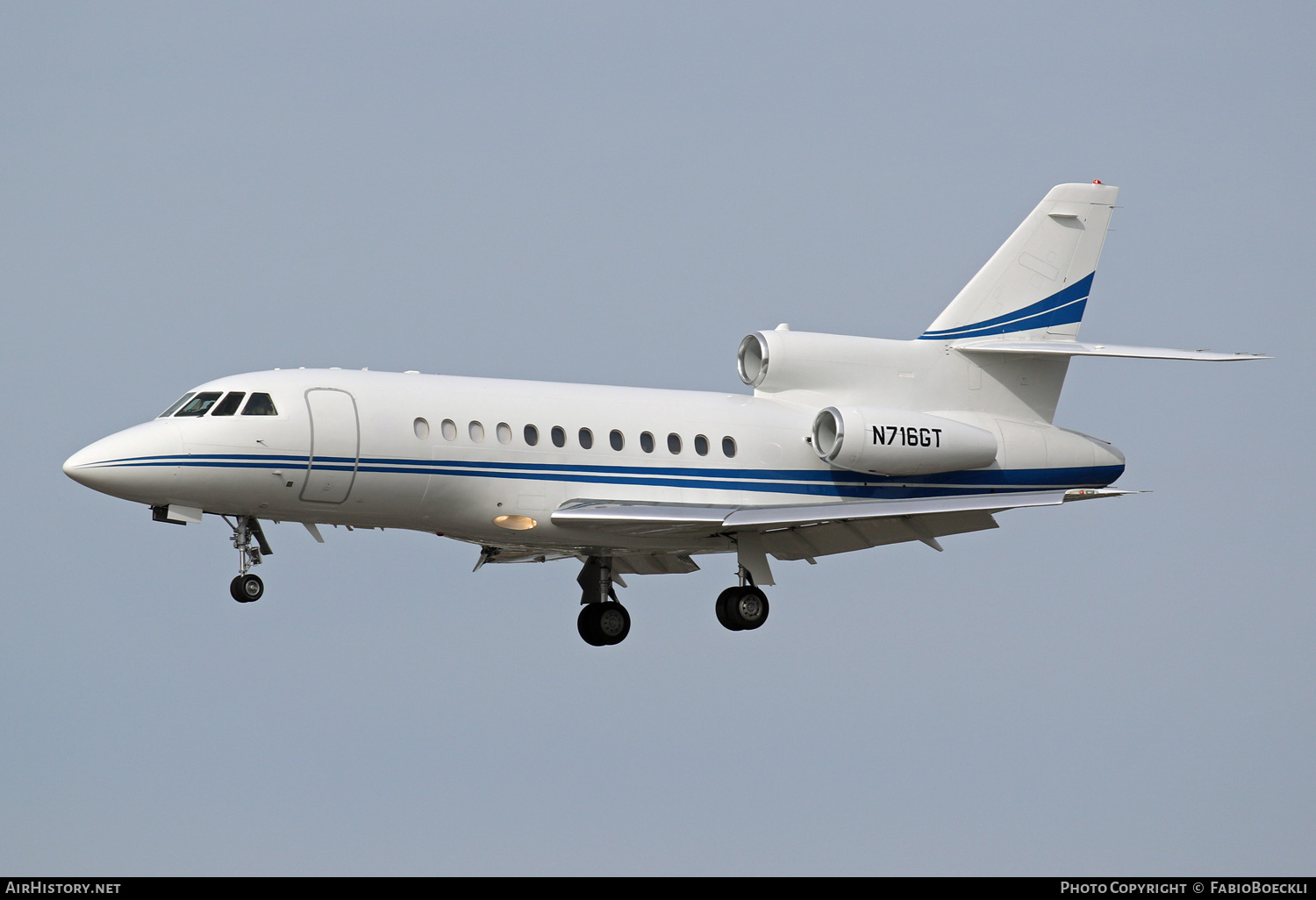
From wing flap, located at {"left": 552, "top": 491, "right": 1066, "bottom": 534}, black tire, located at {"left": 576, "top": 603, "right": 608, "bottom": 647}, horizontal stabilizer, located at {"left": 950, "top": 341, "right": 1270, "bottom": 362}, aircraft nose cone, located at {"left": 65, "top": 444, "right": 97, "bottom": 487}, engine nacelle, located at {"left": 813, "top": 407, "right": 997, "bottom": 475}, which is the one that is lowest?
black tire, located at {"left": 576, "top": 603, "right": 608, "bottom": 647}

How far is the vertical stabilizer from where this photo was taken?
32.2 meters

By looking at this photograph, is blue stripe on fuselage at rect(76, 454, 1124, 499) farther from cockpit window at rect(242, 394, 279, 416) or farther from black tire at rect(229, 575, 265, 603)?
black tire at rect(229, 575, 265, 603)

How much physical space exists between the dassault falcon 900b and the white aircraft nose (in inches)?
1.1

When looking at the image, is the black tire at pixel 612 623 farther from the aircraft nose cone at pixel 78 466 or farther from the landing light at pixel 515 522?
the aircraft nose cone at pixel 78 466

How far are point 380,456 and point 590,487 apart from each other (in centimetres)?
355

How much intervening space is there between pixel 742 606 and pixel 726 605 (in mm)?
289

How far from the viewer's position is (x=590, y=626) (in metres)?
30.5

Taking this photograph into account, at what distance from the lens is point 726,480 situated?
29094mm

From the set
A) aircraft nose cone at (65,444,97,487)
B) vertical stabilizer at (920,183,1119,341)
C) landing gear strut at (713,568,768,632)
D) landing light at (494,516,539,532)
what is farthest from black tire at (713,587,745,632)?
aircraft nose cone at (65,444,97,487)

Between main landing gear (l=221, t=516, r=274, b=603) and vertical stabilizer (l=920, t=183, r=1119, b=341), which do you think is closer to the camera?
main landing gear (l=221, t=516, r=274, b=603)

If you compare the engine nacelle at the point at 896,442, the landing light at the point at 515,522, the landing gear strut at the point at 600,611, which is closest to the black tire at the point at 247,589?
the landing light at the point at 515,522

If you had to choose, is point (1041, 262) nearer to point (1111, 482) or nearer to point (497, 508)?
point (1111, 482)

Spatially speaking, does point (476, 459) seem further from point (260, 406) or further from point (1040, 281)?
point (1040, 281)

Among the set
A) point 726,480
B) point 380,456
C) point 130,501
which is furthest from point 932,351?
point 130,501
